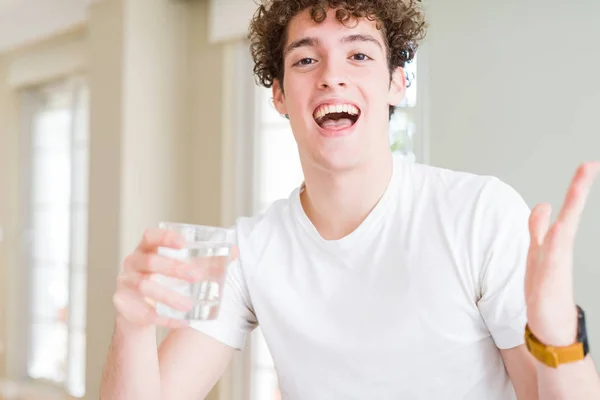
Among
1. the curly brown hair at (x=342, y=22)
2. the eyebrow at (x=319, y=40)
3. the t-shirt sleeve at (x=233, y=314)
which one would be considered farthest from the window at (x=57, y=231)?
the eyebrow at (x=319, y=40)

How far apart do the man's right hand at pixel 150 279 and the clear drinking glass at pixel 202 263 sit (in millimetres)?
11

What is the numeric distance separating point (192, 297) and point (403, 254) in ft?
1.62

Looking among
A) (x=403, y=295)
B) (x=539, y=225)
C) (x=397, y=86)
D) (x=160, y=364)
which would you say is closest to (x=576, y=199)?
(x=539, y=225)

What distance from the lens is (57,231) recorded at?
4.77m

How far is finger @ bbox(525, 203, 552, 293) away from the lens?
889 mm

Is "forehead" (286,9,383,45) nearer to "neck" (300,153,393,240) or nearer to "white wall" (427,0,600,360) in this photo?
"neck" (300,153,393,240)

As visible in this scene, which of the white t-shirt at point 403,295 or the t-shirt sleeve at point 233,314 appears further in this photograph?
the t-shirt sleeve at point 233,314

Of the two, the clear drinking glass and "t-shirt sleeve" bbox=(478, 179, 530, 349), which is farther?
"t-shirt sleeve" bbox=(478, 179, 530, 349)

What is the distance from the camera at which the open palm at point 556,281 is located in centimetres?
85

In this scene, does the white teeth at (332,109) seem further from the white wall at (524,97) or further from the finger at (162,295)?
the white wall at (524,97)

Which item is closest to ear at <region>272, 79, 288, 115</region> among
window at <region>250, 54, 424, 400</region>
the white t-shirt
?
the white t-shirt

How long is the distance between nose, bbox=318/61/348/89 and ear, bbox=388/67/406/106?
22 cm

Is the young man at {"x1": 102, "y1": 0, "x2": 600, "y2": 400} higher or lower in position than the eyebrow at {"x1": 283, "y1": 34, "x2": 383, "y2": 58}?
lower

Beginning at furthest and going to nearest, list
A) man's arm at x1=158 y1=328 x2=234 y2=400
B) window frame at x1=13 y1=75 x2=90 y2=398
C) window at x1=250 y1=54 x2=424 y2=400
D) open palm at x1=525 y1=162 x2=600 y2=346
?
window frame at x1=13 y1=75 x2=90 y2=398 < window at x1=250 y1=54 x2=424 y2=400 < man's arm at x1=158 y1=328 x2=234 y2=400 < open palm at x1=525 y1=162 x2=600 y2=346
